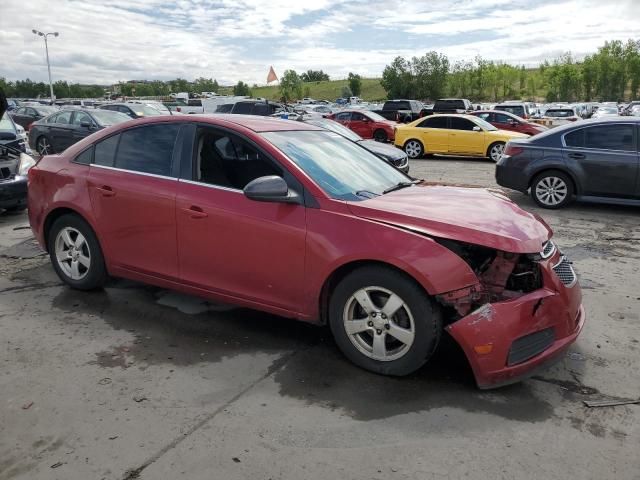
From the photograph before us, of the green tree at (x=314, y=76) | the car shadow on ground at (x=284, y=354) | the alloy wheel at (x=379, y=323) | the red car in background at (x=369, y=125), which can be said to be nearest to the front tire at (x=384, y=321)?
the alloy wheel at (x=379, y=323)

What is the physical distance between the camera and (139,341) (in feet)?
13.1

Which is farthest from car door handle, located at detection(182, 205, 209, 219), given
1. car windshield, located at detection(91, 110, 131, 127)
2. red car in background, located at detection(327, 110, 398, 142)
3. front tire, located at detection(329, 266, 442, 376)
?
red car in background, located at detection(327, 110, 398, 142)

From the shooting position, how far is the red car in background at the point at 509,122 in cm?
1922

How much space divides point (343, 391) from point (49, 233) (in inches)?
130

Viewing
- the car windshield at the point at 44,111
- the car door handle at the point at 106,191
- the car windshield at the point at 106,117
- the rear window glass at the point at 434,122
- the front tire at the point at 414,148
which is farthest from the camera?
the car windshield at the point at 44,111

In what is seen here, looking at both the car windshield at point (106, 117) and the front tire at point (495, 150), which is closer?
the car windshield at point (106, 117)

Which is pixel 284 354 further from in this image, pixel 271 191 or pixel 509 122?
pixel 509 122

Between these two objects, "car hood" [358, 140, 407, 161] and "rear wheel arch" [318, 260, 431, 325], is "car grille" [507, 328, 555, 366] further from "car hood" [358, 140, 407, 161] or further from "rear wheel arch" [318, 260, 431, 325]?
"car hood" [358, 140, 407, 161]

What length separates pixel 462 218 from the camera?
340 cm

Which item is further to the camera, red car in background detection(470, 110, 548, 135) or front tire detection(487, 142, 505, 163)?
red car in background detection(470, 110, 548, 135)

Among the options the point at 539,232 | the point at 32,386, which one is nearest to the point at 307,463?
the point at 32,386

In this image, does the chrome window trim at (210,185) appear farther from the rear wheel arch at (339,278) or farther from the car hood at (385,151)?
the car hood at (385,151)

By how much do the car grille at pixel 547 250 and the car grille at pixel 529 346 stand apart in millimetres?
481

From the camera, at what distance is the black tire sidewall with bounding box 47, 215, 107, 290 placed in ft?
15.4
